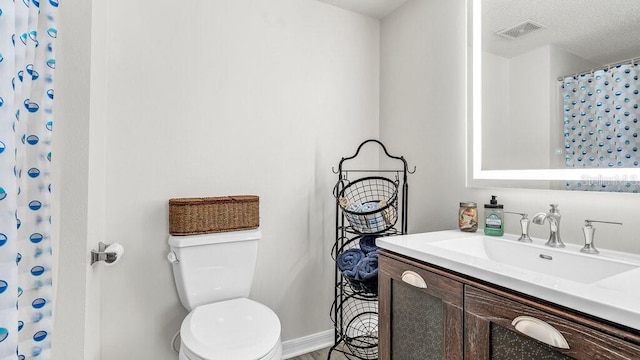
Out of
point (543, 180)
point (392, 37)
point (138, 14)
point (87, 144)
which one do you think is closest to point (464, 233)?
point (543, 180)

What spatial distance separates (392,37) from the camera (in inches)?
84.2

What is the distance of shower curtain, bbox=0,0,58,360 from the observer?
578 millimetres

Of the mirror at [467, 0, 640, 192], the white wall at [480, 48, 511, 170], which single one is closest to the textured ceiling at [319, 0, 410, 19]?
the mirror at [467, 0, 640, 192]

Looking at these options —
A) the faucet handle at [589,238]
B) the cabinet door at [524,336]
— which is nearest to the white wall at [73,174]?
the cabinet door at [524,336]

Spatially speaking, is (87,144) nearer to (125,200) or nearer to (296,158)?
(125,200)

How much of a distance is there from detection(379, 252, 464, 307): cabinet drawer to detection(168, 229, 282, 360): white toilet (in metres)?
0.54

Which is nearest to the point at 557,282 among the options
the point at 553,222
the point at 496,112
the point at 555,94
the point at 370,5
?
the point at 553,222

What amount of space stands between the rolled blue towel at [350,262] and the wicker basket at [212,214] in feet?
Answer: 1.69

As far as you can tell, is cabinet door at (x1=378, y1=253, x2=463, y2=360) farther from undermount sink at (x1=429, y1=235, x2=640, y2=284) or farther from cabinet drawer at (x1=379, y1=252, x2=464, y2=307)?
undermount sink at (x1=429, y1=235, x2=640, y2=284)

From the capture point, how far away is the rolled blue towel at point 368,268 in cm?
150

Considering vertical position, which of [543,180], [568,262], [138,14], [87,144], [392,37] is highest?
[392,37]

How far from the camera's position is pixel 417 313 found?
1.13 m

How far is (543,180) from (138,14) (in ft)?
6.76

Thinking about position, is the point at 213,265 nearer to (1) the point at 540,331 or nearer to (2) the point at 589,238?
(1) the point at 540,331
